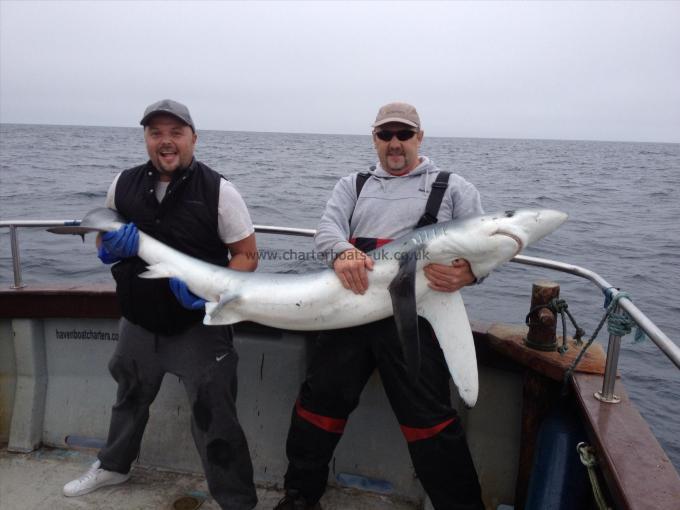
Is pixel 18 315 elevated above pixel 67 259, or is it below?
above

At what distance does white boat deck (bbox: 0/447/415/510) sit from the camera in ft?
11.6

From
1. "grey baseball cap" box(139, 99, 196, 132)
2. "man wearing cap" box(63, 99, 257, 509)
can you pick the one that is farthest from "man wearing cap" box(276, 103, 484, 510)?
"grey baseball cap" box(139, 99, 196, 132)

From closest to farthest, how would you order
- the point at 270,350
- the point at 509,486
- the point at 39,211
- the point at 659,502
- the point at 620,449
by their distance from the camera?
1. the point at 659,502
2. the point at 620,449
3. the point at 509,486
4. the point at 270,350
5. the point at 39,211

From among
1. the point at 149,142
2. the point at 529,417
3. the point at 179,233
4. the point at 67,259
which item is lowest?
the point at 67,259

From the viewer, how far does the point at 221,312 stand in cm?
306

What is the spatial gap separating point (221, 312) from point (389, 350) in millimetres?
1017

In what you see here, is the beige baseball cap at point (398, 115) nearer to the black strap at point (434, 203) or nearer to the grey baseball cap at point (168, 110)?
the black strap at point (434, 203)

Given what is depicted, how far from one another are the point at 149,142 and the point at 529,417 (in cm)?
295

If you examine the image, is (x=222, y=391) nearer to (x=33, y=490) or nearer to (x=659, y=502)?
(x=33, y=490)

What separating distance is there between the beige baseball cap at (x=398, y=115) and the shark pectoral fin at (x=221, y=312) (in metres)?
1.42

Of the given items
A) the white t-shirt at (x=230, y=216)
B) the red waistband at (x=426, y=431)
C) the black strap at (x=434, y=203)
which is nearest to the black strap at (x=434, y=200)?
the black strap at (x=434, y=203)

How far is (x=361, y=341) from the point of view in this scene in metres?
3.16

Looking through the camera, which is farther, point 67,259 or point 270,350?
point 67,259

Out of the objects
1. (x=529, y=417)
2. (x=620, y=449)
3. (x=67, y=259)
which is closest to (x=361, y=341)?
(x=529, y=417)
